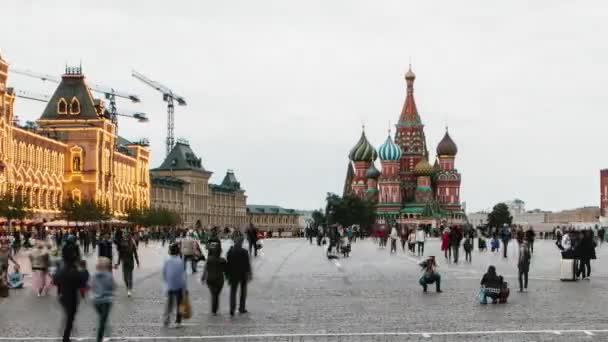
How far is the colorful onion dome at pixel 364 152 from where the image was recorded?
612 ft

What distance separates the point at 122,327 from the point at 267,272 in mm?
18029

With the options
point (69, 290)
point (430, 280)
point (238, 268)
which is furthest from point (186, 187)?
point (69, 290)

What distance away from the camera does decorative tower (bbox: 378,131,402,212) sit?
176m

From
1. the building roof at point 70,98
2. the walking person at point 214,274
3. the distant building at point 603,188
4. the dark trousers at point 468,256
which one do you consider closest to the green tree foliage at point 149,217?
the building roof at point 70,98

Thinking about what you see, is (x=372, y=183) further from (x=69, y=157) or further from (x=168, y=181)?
(x=69, y=157)

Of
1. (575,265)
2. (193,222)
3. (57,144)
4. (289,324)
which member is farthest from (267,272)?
(193,222)

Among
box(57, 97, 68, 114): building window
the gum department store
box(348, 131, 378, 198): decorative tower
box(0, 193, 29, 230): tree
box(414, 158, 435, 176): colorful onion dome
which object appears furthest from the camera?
box(348, 131, 378, 198): decorative tower

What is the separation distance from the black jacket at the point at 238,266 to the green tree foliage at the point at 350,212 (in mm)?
136491

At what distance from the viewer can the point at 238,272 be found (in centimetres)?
2092

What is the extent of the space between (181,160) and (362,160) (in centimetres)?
3102

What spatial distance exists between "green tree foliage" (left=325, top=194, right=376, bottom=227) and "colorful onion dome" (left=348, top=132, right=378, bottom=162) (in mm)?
23061

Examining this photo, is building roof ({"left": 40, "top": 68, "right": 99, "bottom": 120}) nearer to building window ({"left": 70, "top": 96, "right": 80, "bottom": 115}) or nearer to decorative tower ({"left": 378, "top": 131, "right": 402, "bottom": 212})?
building window ({"left": 70, "top": 96, "right": 80, "bottom": 115})

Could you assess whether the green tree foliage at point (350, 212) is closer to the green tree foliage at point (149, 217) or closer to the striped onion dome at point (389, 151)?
the striped onion dome at point (389, 151)

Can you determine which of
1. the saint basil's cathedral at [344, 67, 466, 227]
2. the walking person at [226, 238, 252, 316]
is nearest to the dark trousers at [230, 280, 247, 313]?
the walking person at [226, 238, 252, 316]
